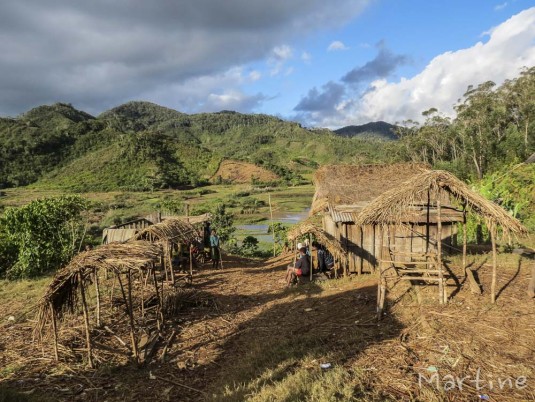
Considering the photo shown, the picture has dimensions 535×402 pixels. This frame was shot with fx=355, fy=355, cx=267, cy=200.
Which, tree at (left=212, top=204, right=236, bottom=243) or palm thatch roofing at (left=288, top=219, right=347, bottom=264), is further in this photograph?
tree at (left=212, top=204, right=236, bottom=243)

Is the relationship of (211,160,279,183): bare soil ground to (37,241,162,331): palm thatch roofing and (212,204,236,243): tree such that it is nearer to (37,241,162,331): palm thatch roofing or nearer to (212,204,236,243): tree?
(212,204,236,243): tree

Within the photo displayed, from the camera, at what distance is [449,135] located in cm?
5381

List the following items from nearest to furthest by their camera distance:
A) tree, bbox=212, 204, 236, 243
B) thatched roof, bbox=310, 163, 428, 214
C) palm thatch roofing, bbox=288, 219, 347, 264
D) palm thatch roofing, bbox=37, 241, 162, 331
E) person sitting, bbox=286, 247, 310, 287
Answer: palm thatch roofing, bbox=37, 241, 162, 331 < person sitting, bbox=286, 247, 310, 287 < palm thatch roofing, bbox=288, 219, 347, 264 < thatched roof, bbox=310, 163, 428, 214 < tree, bbox=212, 204, 236, 243

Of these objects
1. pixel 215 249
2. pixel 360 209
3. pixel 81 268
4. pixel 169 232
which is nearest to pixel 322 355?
pixel 81 268

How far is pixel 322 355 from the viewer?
632 cm

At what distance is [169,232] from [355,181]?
946 cm

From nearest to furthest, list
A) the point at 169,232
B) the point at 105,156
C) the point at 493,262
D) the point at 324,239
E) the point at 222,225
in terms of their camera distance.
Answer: the point at 493,262 < the point at 169,232 < the point at 324,239 < the point at 222,225 < the point at 105,156

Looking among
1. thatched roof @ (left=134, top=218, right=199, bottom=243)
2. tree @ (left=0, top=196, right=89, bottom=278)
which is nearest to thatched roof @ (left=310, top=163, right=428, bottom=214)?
thatched roof @ (left=134, top=218, right=199, bottom=243)

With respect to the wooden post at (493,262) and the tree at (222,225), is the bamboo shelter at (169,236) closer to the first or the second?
the wooden post at (493,262)

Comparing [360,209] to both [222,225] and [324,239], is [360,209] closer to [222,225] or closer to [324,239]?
[324,239]

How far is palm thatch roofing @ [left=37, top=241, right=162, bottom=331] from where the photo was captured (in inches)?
252

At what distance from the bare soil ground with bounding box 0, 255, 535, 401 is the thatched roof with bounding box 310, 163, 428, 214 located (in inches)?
258

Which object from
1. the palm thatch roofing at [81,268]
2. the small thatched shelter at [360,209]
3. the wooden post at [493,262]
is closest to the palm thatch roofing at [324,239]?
the small thatched shelter at [360,209]

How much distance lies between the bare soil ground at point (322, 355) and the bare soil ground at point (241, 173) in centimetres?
7398
